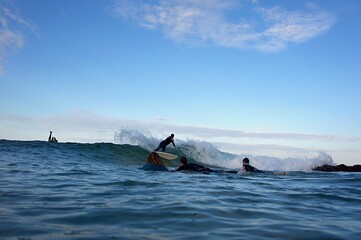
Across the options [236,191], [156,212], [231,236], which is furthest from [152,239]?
[236,191]

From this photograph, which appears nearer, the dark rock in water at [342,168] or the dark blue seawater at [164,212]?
the dark blue seawater at [164,212]

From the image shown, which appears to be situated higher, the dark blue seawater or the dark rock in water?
the dark rock in water

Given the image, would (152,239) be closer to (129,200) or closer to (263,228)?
(263,228)

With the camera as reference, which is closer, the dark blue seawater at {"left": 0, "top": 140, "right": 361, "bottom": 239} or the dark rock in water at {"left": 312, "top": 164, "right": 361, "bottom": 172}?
the dark blue seawater at {"left": 0, "top": 140, "right": 361, "bottom": 239}

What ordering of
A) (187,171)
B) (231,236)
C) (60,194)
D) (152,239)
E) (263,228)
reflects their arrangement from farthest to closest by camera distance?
(187,171), (60,194), (263,228), (231,236), (152,239)

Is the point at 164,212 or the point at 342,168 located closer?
the point at 164,212

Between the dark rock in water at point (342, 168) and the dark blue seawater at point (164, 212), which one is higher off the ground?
the dark rock in water at point (342, 168)

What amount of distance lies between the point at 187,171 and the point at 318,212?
28.5ft

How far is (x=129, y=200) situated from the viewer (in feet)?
20.8

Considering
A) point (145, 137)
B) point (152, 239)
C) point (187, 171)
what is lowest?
point (152, 239)

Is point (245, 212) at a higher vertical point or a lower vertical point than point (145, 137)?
lower

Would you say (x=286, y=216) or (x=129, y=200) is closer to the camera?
(x=286, y=216)

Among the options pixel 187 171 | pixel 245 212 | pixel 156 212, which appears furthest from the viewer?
pixel 187 171

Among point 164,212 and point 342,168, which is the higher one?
point 342,168
